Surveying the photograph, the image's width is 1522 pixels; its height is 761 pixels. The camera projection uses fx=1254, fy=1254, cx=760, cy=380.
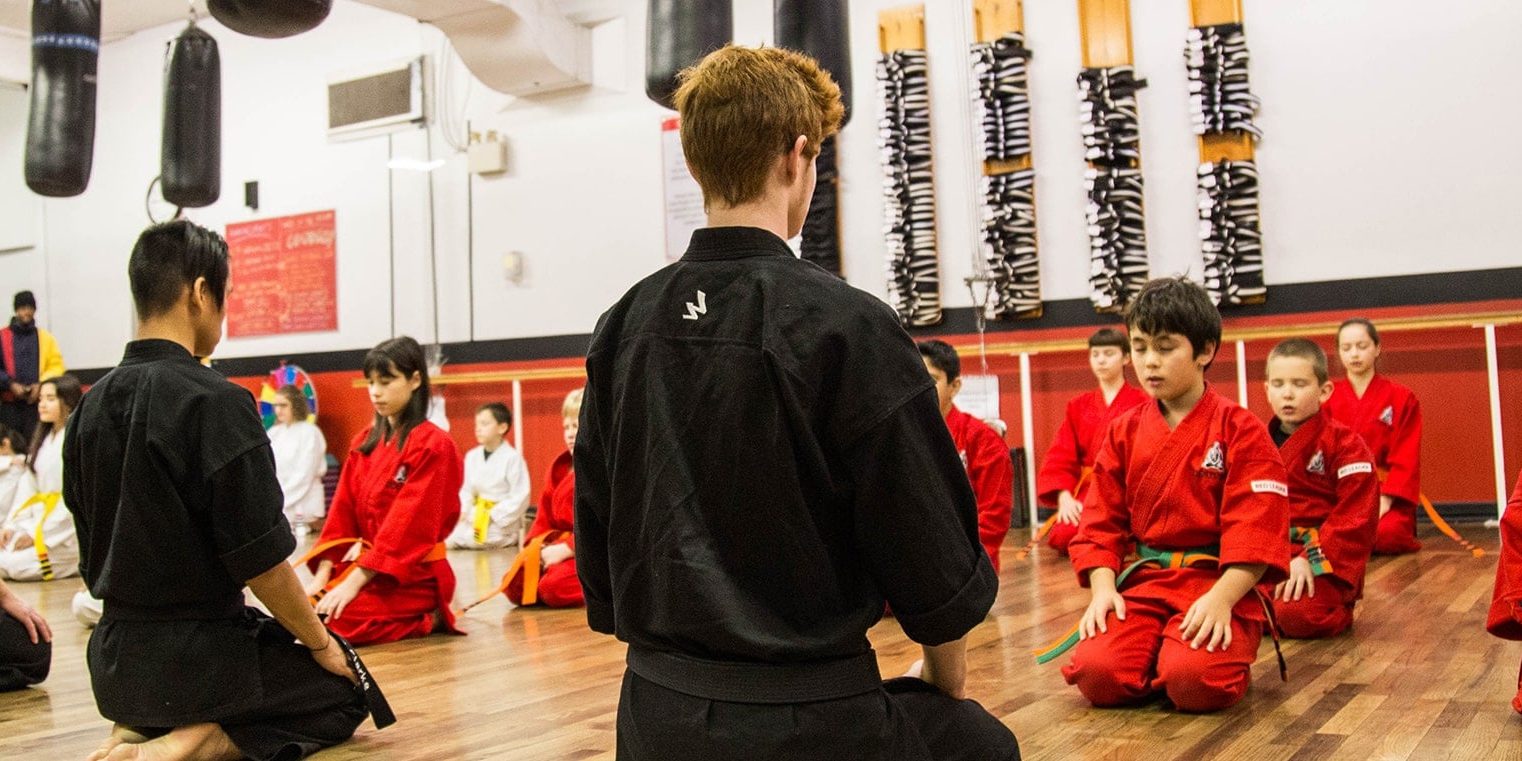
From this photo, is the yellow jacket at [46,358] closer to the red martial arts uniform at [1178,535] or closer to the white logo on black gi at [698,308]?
the red martial arts uniform at [1178,535]

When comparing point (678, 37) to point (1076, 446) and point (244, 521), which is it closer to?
point (244, 521)

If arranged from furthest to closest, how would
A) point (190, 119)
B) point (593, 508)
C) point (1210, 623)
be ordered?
point (190, 119) → point (1210, 623) → point (593, 508)

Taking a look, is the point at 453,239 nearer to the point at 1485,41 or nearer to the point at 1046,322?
the point at 1046,322

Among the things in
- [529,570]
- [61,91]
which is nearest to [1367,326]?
[529,570]

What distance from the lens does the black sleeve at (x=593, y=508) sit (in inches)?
55.4

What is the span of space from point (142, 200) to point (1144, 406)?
910 centimetres

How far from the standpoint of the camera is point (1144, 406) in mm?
2738

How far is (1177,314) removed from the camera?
2559 mm

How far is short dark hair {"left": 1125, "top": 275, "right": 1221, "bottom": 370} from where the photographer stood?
2.57 m

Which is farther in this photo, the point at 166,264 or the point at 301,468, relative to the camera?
the point at 301,468

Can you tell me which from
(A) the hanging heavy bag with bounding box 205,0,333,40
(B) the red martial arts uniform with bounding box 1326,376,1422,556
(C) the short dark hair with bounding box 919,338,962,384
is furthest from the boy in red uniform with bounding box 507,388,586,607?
(B) the red martial arts uniform with bounding box 1326,376,1422,556

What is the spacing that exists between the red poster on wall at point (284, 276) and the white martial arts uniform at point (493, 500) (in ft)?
8.02

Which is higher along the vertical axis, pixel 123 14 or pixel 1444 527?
pixel 123 14

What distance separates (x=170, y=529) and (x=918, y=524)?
60.0 inches
